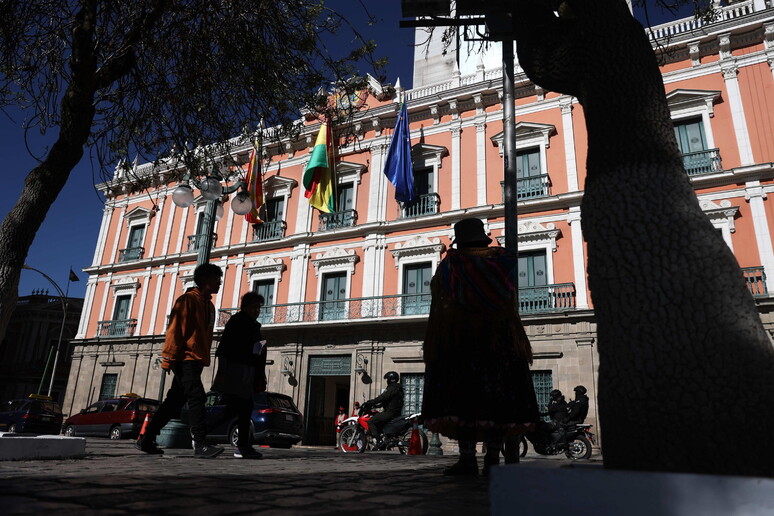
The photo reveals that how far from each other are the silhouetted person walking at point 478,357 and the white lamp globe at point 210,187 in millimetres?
5464

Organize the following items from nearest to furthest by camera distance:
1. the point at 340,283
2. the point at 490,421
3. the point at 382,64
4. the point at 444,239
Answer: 1. the point at 490,421
2. the point at 382,64
3. the point at 444,239
4. the point at 340,283

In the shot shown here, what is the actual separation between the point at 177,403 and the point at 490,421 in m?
3.22

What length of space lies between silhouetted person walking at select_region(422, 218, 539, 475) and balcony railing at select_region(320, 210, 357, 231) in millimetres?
16118

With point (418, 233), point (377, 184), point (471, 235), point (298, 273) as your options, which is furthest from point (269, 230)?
point (471, 235)

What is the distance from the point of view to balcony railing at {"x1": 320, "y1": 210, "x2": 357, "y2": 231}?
19.5 metres

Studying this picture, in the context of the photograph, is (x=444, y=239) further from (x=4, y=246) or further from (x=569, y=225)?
(x=4, y=246)

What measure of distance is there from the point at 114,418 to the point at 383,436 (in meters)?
9.61

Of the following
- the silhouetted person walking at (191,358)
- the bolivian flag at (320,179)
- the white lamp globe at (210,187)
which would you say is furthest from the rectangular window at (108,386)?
the silhouetted person walking at (191,358)

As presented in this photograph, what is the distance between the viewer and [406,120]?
18.1 metres

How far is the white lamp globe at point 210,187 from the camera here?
7.80m

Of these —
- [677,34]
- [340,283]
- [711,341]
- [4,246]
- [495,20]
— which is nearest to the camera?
[711,341]

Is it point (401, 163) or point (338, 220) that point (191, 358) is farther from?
point (338, 220)

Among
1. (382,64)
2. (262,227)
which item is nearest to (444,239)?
(262,227)

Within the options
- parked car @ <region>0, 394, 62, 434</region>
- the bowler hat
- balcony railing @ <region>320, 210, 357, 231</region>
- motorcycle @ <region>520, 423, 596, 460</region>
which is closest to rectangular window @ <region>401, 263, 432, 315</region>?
balcony railing @ <region>320, 210, 357, 231</region>
